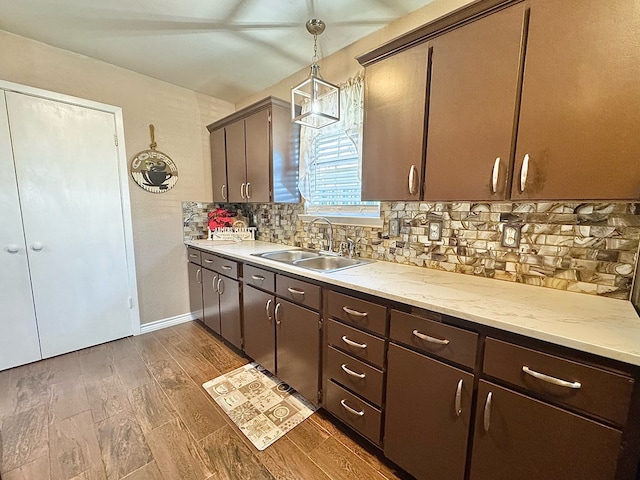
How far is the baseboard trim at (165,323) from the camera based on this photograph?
109 inches

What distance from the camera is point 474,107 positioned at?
3.93ft

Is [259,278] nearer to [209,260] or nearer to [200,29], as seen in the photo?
[209,260]

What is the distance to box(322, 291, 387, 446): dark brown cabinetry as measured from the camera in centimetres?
130

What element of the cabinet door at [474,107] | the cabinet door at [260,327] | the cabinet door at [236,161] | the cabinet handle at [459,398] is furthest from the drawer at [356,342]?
the cabinet door at [236,161]

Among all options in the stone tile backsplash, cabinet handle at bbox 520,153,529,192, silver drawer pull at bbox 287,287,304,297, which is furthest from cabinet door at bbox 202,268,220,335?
cabinet handle at bbox 520,153,529,192

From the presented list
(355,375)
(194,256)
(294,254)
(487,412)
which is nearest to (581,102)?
(487,412)

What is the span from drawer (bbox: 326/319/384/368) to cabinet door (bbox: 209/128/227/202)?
6.76 feet

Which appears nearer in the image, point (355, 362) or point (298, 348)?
point (355, 362)

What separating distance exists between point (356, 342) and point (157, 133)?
2761 mm

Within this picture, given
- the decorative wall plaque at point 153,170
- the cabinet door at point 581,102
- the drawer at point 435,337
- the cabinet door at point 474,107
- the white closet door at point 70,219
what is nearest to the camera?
the cabinet door at point 581,102

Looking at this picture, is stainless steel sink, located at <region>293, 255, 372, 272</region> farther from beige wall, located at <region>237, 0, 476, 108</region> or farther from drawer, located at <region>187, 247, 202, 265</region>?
beige wall, located at <region>237, 0, 476, 108</region>

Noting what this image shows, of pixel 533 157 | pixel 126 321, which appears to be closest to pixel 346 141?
pixel 533 157

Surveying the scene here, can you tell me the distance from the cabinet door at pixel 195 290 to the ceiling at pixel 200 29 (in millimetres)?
1908

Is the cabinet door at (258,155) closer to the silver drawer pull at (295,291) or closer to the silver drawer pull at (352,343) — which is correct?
the silver drawer pull at (295,291)
